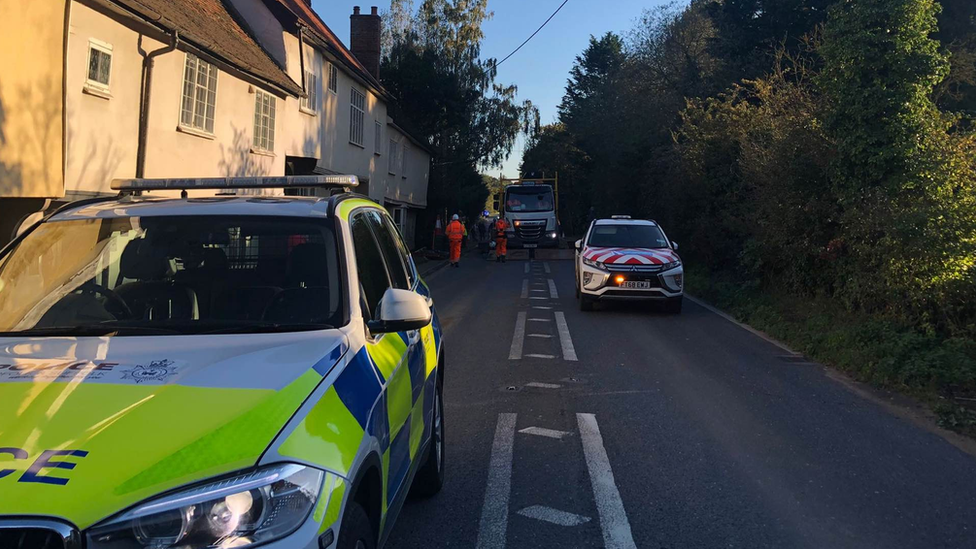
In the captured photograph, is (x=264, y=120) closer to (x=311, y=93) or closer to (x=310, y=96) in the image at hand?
(x=310, y=96)

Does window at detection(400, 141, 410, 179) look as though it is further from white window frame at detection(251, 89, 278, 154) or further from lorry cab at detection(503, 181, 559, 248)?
white window frame at detection(251, 89, 278, 154)

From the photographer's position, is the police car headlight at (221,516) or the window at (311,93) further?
the window at (311,93)

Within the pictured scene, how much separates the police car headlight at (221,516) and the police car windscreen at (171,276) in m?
1.08

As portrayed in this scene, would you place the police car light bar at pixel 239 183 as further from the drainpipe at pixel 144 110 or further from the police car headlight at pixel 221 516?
the drainpipe at pixel 144 110

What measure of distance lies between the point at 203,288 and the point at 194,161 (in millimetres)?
12494

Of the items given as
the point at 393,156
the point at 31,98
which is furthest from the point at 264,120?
the point at 393,156

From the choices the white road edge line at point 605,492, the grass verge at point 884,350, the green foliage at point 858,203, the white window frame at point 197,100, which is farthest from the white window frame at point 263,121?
the white road edge line at point 605,492

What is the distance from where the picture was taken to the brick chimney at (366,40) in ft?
104

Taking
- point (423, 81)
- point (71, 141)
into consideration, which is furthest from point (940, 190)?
point (423, 81)

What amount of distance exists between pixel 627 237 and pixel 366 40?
20.5 m

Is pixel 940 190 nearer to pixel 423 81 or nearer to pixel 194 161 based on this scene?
pixel 194 161

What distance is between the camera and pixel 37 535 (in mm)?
2074

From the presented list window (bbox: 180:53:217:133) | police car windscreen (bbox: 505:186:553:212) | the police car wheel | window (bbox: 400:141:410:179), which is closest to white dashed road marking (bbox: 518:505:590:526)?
the police car wheel

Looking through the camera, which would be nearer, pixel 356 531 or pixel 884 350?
pixel 356 531
